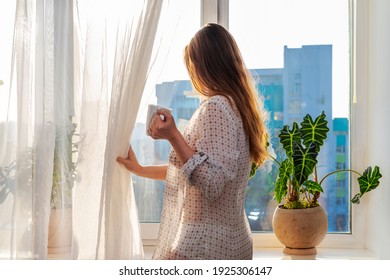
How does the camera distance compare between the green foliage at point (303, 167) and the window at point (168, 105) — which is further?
the window at point (168, 105)

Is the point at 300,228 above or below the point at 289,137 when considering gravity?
below

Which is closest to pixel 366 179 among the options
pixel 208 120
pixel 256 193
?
pixel 256 193

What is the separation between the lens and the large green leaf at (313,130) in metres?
2.47

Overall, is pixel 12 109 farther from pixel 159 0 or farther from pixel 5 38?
pixel 159 0

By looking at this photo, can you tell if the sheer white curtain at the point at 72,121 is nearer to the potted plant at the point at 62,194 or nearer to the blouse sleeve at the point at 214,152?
the potted plant at the point at 62,194

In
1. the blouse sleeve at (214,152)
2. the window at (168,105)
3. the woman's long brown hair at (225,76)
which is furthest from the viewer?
the window at (168,105)

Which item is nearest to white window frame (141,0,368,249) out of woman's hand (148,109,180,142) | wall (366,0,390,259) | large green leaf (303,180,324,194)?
wall (366,0,390,259)

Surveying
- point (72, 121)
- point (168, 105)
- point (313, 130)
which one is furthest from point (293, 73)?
point (72, 121)

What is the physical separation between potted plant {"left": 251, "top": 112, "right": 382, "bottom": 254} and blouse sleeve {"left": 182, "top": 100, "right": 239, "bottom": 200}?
0.69 m

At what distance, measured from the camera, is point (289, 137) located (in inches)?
97.9

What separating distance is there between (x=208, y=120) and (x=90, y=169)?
0.39 metres

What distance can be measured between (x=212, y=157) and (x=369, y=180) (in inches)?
37.7

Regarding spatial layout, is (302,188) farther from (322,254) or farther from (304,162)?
(322,254)

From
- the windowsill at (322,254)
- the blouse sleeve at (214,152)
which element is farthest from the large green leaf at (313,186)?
the blouse sleeve at (214,152)
